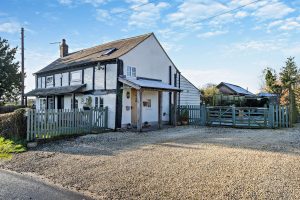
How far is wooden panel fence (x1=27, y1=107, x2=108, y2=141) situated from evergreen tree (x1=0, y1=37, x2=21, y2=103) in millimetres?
25295

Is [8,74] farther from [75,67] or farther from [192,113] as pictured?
[192,113]

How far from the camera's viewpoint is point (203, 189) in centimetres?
553

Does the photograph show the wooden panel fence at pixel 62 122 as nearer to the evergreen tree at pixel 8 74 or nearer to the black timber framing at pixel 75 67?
the black timber framing at pixel 75 67

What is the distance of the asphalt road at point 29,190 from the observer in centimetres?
554

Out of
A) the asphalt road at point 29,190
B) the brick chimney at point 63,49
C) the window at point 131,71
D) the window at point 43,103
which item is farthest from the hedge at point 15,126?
the brick chimney at point 63,49

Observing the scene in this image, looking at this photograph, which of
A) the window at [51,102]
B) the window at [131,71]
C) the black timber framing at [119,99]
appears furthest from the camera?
the window at [51,102]

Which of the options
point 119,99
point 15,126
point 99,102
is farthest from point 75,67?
point 15,126

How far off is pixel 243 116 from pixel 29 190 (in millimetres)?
15167

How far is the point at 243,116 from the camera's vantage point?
59.4ft

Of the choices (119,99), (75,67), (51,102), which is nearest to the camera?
(119,99)

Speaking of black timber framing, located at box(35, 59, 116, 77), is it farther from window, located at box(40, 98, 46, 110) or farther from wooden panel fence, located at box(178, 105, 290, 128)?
wooden panel fence, located at box(178, 105, 290, 128)

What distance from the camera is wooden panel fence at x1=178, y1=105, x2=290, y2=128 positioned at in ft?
55.6

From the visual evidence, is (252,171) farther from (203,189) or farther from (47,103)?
(47,103)

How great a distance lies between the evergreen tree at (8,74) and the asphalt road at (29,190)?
33085 mm
